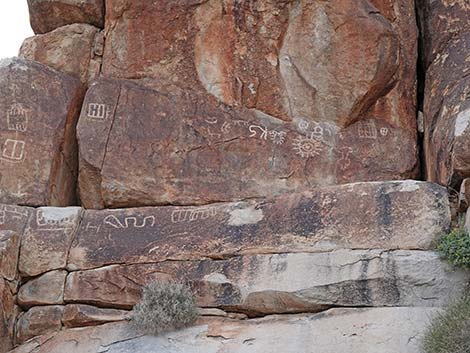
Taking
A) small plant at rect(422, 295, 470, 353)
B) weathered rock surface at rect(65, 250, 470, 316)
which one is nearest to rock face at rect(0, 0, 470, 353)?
weathered rock surface at rect(65, 250, 470, 316)

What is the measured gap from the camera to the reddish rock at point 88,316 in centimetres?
748

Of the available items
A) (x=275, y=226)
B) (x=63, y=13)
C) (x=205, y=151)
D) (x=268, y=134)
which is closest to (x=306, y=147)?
(x=268, y=134)

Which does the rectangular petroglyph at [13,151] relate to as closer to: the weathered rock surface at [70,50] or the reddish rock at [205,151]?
the reddish rock at [205,151]

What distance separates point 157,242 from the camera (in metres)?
7.78

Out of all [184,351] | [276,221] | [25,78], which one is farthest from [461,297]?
[25,78]

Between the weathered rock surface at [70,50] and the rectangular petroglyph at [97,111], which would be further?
the weathered rock surface at [70,50]

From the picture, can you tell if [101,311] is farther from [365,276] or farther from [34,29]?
[34,29]

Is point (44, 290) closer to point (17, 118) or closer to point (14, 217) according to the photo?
point (14, 217)

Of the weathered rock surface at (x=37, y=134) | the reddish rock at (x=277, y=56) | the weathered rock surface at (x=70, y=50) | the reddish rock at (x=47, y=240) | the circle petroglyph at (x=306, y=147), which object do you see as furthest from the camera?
the weathered rock surface at (x=70, y=50)

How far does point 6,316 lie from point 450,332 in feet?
12.0

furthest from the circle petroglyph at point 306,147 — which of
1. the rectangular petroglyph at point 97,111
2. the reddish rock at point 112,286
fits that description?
the reddish rock at point 112,286

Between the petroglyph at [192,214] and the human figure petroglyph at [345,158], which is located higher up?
the human figure petroglyph at [345,158]

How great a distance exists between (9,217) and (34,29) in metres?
2.79

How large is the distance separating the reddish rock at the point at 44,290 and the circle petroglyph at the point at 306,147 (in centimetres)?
255
